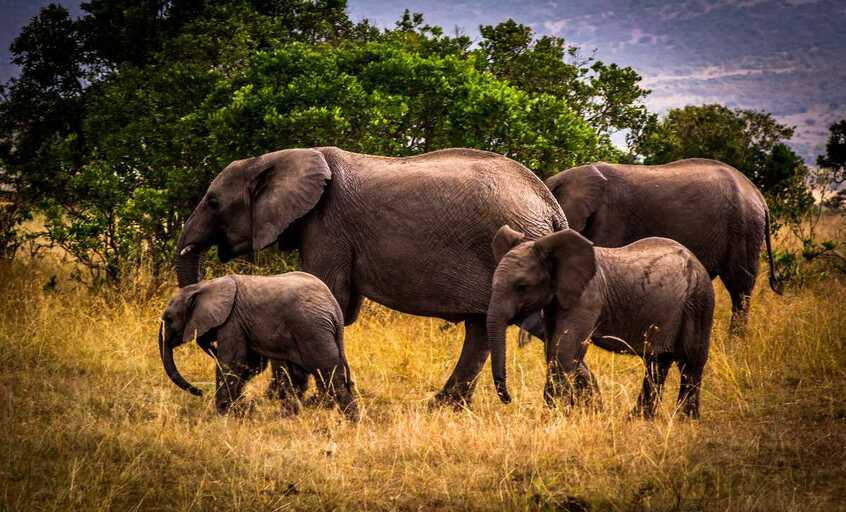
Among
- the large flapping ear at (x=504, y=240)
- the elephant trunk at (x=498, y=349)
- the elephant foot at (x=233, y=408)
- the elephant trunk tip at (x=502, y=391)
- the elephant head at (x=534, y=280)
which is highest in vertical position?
the large flapping ear at (x=504, y=240)

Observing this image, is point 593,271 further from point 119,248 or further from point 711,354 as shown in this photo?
point 119,248

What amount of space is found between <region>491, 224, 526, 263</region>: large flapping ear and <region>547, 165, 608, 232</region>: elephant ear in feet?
12.4

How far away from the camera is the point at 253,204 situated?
30.3 feet

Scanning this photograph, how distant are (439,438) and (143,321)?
17.9 feet

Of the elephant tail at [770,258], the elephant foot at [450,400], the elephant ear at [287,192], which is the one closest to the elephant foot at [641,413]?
the elephant foot at [450,400]

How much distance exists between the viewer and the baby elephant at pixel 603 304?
736 centimetres

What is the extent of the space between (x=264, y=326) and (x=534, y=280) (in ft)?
7.39

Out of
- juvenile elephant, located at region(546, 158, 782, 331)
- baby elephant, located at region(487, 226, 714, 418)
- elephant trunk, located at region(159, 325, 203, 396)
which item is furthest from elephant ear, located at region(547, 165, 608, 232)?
elephant trunk, located at region(159, 325, 203, 396)

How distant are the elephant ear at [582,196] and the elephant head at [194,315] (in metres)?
4.95

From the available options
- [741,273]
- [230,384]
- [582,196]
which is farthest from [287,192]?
[741,273]

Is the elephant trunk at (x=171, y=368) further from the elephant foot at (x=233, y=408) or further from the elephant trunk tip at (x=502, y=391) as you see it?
the elephant trunk tip at (x=502, y=391)

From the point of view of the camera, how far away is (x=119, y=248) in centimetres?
1313

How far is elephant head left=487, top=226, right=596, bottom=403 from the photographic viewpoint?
24.0ft

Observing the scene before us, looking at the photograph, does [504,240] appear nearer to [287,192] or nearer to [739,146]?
[287,192]
